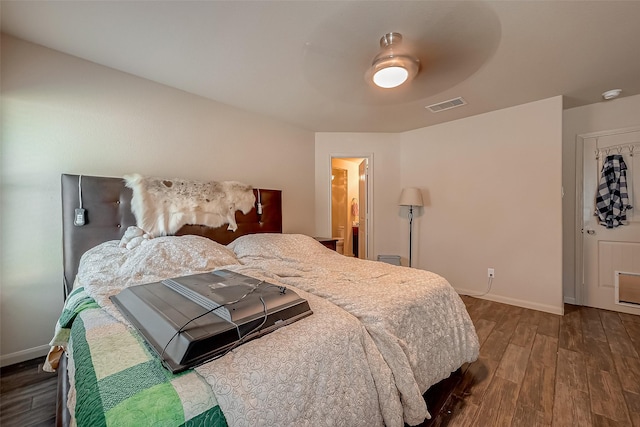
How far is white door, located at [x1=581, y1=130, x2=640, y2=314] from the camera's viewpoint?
9.13 feet

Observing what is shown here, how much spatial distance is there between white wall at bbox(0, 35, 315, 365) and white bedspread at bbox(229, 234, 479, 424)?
1.62 m

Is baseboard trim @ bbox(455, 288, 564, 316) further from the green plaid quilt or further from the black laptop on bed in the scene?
the green plaid quilt

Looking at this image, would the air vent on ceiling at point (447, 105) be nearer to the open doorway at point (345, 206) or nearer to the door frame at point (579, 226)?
the door frame at point (579, 226)

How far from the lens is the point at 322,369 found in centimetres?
91

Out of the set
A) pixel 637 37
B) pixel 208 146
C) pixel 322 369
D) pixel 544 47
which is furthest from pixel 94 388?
pixel 637 37

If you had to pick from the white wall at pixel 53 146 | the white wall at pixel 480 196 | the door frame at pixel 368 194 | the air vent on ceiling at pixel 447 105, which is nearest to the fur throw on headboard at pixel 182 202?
the white wall at pixel 53 146

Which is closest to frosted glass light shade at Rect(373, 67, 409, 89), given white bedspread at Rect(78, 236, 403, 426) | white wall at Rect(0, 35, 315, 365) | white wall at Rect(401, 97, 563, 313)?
white bedspread at Rect(78, 236, 403, 426)

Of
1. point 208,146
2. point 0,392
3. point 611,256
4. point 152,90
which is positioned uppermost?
point 152,90

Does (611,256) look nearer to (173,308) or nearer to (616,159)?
(616,159)

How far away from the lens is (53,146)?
6.39 ft

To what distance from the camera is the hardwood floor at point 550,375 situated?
1.43m

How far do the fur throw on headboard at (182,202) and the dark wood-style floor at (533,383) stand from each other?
1.21m

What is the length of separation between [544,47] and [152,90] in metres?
3.22

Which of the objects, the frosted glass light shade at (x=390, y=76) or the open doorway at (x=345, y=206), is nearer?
the frosted glass light shade at (x=390, y=76)
